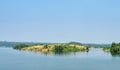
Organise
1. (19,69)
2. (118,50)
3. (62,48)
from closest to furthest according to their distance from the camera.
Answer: (19,69)
(118,50)
(62,48)

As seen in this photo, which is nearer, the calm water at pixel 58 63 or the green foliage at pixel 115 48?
the calm water at pixel 58 63

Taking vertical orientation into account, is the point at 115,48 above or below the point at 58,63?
above

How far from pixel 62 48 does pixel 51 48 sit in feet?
15.8

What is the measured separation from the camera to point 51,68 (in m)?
54.5

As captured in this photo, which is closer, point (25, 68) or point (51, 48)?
point (25, 68)

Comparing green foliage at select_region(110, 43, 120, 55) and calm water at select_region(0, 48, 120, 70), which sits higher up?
green foliage at select_region(110, 43, 120, 55)

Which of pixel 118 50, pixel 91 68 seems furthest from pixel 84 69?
pixel 118 50

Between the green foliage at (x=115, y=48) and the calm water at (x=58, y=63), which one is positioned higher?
the green foliage at (x=115, y=48)

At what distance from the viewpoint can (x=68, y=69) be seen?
5259cm

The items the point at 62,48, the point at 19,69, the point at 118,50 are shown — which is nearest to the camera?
the point at 19,69

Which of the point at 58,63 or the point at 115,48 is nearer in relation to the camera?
the point at 58,63

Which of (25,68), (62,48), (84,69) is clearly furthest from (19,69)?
(62,48)

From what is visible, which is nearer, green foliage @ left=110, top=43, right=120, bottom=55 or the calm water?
the calm water

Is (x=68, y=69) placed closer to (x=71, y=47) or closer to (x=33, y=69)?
(x=33, y=69)
